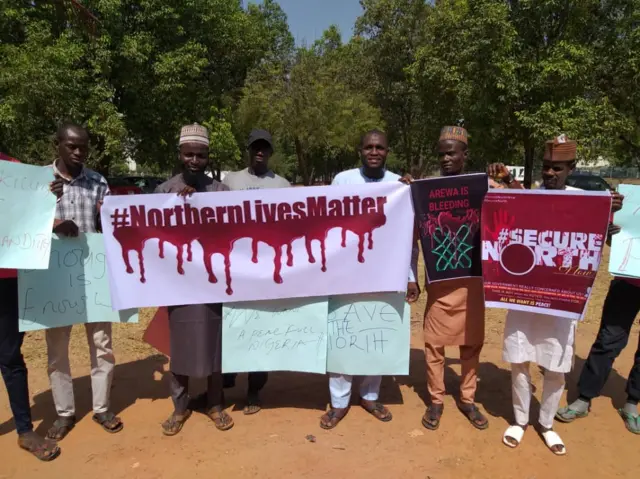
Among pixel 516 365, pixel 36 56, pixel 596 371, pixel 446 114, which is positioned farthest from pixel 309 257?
pixel 446 114

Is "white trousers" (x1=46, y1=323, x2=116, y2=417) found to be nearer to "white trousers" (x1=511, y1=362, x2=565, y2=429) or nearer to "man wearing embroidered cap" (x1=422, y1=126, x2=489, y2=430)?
"man wearing embroidered cap" (x1=422, y1=126, x2=489, y2=430)

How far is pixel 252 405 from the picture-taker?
3809 mm

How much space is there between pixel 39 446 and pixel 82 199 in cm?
177

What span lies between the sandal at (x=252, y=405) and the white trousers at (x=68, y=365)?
43.0 inches

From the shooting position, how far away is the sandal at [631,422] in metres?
3.54

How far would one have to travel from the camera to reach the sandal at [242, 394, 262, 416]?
3770mm

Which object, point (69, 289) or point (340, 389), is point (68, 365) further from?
point (340, 389)

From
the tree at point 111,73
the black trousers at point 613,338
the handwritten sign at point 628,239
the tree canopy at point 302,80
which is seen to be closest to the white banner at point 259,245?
the handwritten sign at point 628,239

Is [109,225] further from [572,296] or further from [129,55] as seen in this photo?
[129,55]

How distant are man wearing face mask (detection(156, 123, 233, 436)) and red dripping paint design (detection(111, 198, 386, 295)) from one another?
28 cm

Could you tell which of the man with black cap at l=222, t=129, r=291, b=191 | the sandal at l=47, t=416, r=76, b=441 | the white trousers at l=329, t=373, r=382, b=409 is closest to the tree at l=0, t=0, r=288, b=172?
the man with black cap at l=222, t=129, r=291, b=191

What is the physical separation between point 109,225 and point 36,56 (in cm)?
1236

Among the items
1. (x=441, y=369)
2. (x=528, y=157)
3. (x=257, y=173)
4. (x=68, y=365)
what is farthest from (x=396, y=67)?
(x=68, y=365)

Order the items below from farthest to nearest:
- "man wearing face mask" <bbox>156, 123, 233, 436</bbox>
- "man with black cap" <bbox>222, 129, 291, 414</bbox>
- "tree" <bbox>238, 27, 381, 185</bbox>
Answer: "tree" <bbox>238, 27, 381, 185</bbox>
"man with black cap" <bbox>222, 129, 291, 414</bbox>
"man wearing face mask" <bbox>156, 123, 233, 436</bbox>
